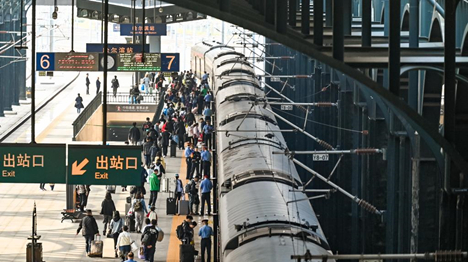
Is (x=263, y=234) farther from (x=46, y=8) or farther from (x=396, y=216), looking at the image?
(x=46, y=8)

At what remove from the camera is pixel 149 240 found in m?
21.1

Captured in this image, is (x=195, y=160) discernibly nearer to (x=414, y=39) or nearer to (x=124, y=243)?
(x=124, y=243)

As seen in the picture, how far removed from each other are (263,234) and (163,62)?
19.7 meters

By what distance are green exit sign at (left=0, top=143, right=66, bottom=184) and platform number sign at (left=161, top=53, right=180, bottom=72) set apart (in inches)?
628

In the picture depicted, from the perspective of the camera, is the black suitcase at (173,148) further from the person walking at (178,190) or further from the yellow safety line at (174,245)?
the yellow safety line at (174,245)

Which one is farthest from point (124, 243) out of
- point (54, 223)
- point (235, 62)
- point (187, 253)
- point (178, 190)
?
point (235, 62)

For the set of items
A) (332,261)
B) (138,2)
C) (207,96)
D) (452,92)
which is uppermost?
(138,2)

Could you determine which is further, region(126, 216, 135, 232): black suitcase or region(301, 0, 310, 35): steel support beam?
region(126, 216, 135, 232): black suitcase

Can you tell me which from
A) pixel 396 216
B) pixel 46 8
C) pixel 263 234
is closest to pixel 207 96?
pixel 396 216

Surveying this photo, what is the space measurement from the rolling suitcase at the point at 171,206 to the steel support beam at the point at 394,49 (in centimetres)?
1765

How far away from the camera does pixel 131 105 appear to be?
51.6m

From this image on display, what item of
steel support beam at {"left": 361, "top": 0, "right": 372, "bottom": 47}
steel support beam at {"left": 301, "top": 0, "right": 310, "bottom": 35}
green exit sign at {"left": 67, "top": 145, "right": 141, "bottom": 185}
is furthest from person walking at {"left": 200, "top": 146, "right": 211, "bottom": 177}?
steel support beam at {"left": 361, "top": 0, "right": 372, "bottom": 47}

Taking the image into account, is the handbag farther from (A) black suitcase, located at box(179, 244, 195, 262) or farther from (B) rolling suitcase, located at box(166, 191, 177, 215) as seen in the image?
(B) rolling suitcase, located at box(166, 191, 177, 215)

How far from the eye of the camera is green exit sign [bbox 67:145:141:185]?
54.7 feet
